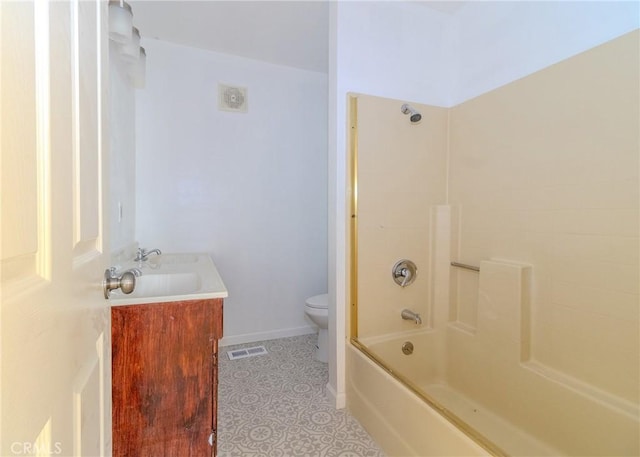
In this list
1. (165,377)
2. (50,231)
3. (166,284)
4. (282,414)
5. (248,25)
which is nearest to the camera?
(50,231)

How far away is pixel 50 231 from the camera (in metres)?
0.42

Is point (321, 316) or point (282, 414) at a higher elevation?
point (321, 316)

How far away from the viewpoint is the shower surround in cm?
123

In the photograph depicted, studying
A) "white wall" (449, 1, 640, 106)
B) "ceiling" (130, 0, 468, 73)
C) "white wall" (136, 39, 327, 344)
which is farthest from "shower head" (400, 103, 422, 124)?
"white wall" (136, 39, 327, 344)

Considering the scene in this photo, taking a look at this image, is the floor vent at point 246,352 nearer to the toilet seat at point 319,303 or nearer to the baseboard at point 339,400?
the toilet seat at point 319,303

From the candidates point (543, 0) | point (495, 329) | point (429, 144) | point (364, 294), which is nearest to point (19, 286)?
point (364, 294)

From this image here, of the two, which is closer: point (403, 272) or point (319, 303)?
point (403, 272)

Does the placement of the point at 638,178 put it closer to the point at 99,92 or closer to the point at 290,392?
the point at 99,92

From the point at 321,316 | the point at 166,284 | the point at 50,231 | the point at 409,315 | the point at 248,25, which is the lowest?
the point at 321,316

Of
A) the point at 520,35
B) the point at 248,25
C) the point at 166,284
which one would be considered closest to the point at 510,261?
the point at 520,35

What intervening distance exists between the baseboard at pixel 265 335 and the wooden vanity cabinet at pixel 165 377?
4.78ft

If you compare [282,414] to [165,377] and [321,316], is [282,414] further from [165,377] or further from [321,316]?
[165,377]

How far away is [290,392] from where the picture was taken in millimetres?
1931

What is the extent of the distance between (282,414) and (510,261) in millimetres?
1537
